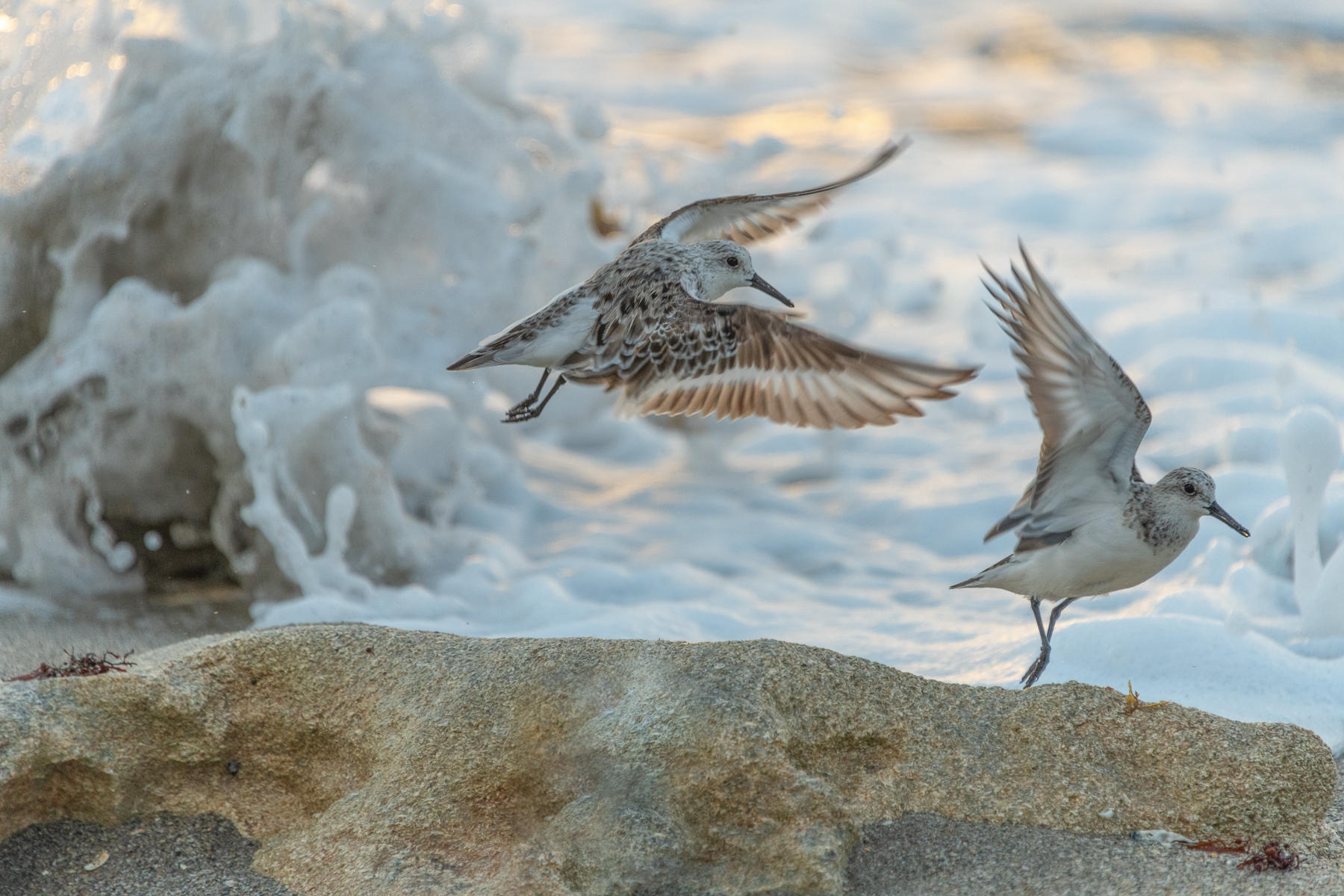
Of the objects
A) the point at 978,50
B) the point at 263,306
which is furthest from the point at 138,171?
the point at 978,50

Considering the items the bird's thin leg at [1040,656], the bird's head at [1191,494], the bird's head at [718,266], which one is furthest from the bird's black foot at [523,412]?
the bird's head at [1191,494]

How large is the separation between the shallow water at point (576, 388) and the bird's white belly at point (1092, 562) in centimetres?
51

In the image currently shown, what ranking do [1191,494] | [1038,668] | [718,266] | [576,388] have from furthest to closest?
[576,388] → [718,266] → [1038,668] → [1191,494]

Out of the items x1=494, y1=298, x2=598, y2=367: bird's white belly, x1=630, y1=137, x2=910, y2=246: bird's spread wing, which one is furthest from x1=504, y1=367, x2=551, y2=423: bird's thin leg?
x1=630, y1=137, x2=910, y2=246: bird's spread wing

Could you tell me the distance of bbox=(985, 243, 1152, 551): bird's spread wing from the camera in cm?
352

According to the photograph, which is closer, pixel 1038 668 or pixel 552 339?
pixel 1038 668

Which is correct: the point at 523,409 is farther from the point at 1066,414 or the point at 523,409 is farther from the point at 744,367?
the point at 1066,414

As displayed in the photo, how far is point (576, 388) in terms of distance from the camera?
795cm

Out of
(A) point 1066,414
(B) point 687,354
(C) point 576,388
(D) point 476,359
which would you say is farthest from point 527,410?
(C) point 576,388

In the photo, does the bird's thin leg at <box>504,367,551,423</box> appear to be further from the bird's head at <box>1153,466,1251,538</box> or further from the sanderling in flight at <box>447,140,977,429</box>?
the bird's head at <box>1153,466,1251,538</box>

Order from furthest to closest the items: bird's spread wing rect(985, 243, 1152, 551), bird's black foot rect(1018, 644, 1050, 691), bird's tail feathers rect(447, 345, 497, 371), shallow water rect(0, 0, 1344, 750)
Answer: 1. shallow water rect(0, 0, 1344, 750)
2. bird's tail feathers rect(447, 345, 497, 371)
3. bird's black foot rect(1018, 644, 1050, 691)
4. bird's spread wing rect(985, 243, 1152, 551)

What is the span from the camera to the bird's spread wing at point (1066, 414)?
11.6 ft

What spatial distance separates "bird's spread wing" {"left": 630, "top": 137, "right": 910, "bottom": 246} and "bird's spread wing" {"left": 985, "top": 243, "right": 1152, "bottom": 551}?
Result: 1400 mm

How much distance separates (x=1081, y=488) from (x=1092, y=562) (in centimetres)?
22
